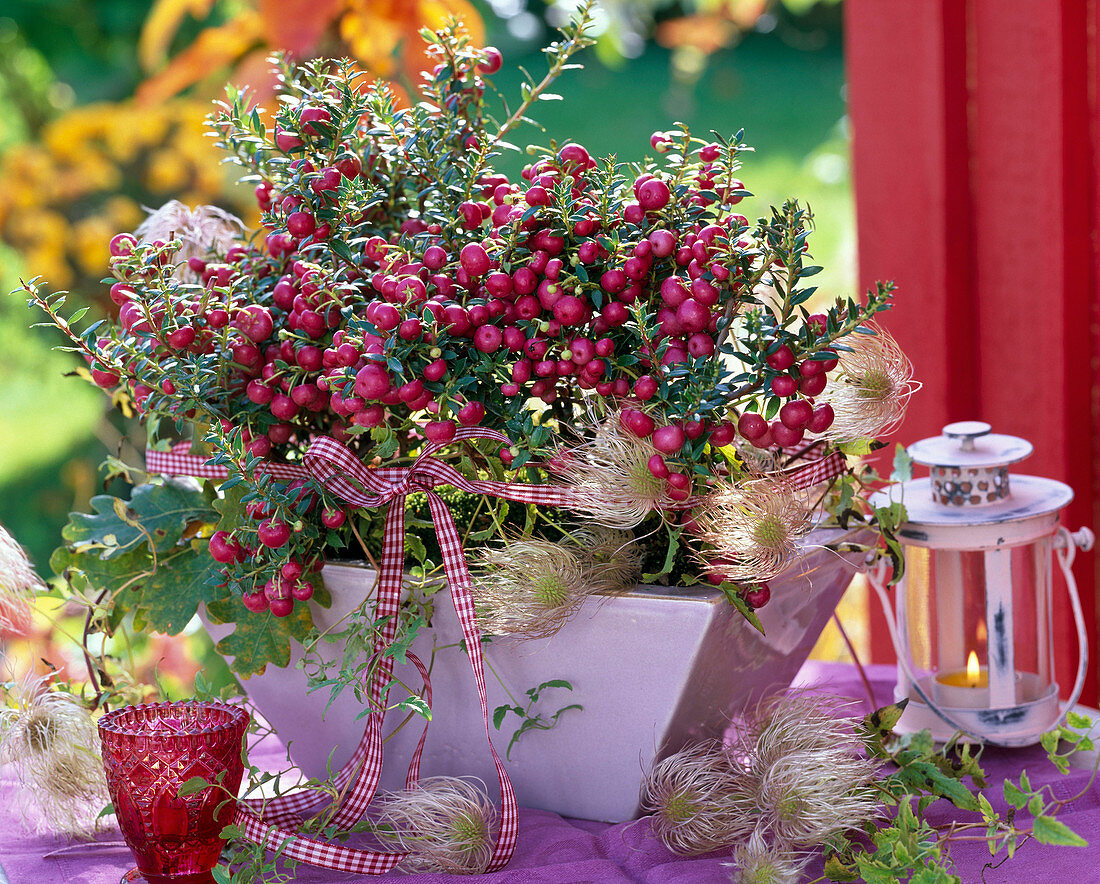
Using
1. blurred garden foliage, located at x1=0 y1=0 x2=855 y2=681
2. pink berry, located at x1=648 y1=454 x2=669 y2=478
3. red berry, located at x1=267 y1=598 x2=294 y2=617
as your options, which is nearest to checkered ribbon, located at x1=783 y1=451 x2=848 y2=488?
pink berry, located at x1=648 y1=454 x2=669 y2=478

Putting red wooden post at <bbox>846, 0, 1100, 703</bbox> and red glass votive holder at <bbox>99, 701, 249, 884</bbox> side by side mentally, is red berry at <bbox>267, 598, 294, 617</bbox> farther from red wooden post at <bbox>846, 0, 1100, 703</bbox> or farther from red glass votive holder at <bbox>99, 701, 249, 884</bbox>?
red wooden post at <bbox>846, 0, 1100, 703</bbox>

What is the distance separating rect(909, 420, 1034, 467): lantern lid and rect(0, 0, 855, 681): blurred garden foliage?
32.2 inches

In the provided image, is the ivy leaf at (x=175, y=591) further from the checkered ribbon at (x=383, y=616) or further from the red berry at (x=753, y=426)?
the red berry at (x=753, y=426)

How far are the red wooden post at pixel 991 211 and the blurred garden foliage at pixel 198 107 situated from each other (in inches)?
20.7

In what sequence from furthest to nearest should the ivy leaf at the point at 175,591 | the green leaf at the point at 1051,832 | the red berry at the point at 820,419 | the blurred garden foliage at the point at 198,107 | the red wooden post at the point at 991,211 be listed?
the blurred garden foliage at the point at 198,107, the red wooden post at the point at 991,211, the ivy leaf at the point at 175,591, the red berry at the point at 820,419, the green leaf at the point at 1051,832

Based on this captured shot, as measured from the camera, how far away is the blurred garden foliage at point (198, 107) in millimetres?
1462

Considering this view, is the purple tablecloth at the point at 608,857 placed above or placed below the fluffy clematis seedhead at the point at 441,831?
below

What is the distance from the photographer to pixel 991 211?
4.29ft

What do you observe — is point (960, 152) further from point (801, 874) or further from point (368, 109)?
point (801, 874)

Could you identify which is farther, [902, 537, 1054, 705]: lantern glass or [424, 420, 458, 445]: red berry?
[902, 537, 1054, 705]: lantern glass

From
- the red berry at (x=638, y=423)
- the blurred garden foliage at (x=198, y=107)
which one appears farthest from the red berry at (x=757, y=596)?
the blurred garden foliage at (x=198, y=107)

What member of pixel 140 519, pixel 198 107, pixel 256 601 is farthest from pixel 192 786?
pixel 198 107

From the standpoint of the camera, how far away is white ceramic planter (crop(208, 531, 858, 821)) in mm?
Answer: 666

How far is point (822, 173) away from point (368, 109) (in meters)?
2.21
